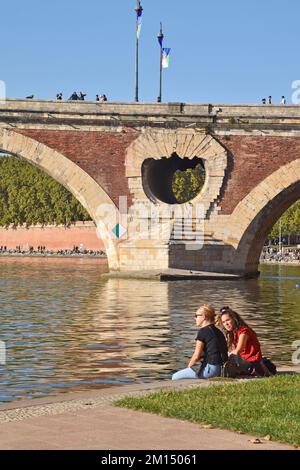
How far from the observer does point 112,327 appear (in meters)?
22.6

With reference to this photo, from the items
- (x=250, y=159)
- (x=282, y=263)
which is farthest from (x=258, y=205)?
(x=282, y=263)

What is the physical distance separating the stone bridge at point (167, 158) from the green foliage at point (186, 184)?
42.1 metres

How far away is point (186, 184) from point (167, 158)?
44864 millimetres

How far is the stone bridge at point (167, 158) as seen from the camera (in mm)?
42875

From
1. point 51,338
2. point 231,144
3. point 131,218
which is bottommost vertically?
point 51,338

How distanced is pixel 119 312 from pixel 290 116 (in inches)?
745

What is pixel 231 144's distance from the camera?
4341 centimetres

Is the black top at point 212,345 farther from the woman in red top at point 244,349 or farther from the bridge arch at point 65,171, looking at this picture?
the bridge arch at point 65,171

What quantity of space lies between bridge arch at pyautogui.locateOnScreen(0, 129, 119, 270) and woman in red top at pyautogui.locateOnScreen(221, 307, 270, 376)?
30.0 meters

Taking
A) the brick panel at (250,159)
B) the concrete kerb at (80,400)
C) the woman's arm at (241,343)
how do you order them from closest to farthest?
the concrete kerb at (80,400), the woman's arm at (241,343), the brick panel at (250,159)

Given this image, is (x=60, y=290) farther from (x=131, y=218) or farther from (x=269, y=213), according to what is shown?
(x=269, y=213)

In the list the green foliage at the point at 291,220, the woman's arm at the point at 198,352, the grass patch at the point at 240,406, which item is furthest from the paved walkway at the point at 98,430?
the green foliage at the point at 291,220

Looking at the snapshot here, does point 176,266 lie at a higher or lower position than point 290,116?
lower

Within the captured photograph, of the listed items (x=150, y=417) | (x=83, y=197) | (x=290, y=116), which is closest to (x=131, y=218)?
(x=83, y=197)
